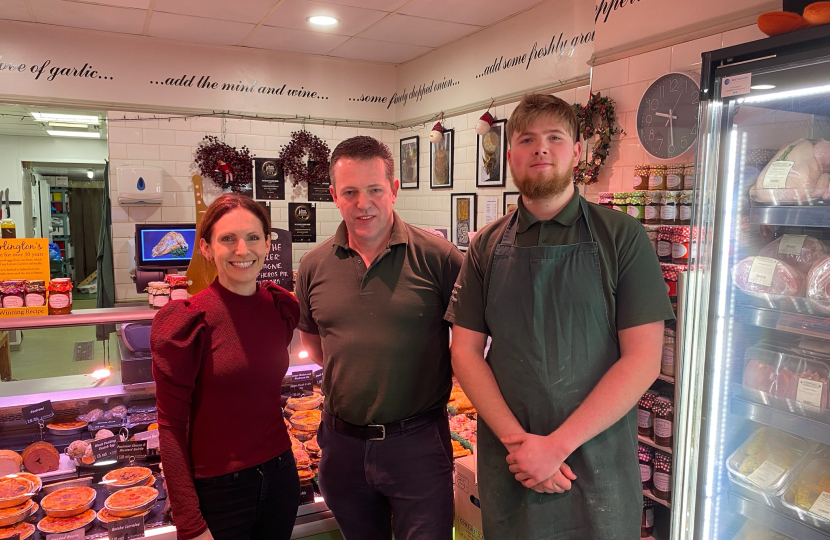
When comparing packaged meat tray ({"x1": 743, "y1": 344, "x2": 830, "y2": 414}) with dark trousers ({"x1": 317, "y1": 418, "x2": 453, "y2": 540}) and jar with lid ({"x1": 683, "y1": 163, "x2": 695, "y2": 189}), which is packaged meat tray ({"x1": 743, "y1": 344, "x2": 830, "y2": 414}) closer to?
→ dark trousers ({"x1": 317, "y1": 418, "x2": 453, "y2": 540})

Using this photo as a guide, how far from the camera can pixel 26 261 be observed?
2723 mm

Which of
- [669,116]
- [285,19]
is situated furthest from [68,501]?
[285,19]

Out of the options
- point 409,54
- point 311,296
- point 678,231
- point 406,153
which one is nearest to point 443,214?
point 406,153

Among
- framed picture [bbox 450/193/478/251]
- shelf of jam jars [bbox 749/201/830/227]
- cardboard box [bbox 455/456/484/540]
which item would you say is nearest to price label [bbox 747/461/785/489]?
shelf of jam jars [bbox 749/201/830/227]

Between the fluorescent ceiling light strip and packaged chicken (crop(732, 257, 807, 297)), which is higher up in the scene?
the fluorescent ceiling light strip

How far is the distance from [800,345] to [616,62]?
93.4 inches

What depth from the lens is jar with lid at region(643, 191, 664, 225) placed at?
297cm

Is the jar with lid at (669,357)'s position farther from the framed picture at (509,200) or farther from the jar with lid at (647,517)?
the framed picture at (509,200)

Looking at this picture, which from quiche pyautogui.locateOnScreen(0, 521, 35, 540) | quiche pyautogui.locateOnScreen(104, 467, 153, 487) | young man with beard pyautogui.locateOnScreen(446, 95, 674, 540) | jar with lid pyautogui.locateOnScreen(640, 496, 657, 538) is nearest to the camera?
young man with beard pyautogui.locateOnScreen(446, 95, 674, 540)

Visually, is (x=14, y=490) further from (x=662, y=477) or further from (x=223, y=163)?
(x=223, y=163)

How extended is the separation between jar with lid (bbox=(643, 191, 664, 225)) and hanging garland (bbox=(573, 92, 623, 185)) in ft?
3.04

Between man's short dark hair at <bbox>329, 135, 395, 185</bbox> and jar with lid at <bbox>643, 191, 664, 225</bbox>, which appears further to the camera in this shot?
jar with lid at <bbox>643, 191, 664, 225</bbox>

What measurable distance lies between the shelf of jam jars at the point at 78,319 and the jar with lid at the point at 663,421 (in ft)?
8.20

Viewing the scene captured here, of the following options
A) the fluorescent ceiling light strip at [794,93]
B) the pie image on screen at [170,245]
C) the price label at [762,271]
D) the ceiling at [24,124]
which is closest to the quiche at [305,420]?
the price label at [762,271]
